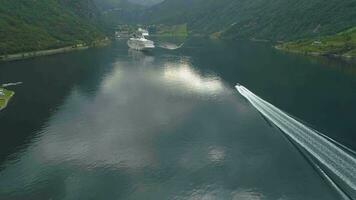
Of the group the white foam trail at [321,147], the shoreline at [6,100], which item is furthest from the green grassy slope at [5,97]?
the white foam trail at [321,147]

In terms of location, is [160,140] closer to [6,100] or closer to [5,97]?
[6,100]

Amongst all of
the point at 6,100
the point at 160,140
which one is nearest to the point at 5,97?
the point at 6,100

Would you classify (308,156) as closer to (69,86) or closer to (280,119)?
(280,119)

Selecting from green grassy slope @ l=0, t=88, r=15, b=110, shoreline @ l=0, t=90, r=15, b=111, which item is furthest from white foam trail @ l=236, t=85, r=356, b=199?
green grassy slope @ l=0, t=88, r=15, b=110

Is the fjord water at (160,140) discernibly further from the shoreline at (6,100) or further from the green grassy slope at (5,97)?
the green grassy slope at (5,97)

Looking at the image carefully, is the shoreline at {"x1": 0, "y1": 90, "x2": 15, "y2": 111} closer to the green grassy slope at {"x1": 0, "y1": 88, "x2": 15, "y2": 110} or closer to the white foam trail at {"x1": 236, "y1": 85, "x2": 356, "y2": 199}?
the green grassy slope at {"x1": 0, "y1": 88, "x2": 15, "y2": 110}

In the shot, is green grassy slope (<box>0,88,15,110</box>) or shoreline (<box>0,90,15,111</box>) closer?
shoreline (<box>0,90,15,111</box>)
